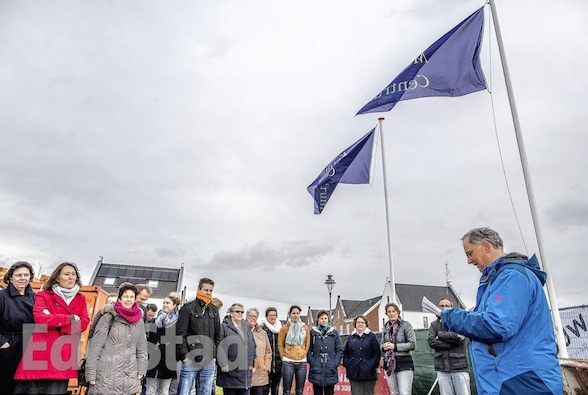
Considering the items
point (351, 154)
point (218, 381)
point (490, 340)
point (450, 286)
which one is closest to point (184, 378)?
point (218, 381)

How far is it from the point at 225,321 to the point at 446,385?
3881 millimetres

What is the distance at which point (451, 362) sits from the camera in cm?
675

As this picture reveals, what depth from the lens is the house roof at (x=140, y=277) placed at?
30359 mm

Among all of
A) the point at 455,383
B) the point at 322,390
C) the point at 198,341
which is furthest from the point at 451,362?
the point at 198,341

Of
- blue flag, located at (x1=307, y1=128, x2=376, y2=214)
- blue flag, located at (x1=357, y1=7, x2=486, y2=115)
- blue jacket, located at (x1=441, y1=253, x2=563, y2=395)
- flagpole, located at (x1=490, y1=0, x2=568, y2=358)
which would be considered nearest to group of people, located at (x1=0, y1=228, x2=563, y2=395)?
blue jacket, located at (x1=441, y1=253, x2=563, y2=395)

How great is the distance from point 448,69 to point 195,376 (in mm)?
7246

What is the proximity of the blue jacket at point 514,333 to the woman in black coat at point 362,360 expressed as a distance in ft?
17.4

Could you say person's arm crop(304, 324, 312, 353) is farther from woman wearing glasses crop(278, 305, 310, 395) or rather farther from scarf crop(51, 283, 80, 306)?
scarf crop(51, 283, 80, 306)

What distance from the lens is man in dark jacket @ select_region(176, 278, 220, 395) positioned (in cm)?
641

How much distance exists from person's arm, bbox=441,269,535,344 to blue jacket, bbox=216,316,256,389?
191 inches

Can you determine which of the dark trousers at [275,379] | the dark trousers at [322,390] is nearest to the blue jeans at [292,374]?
the dark trousers at [322,390]

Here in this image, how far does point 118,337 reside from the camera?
17.1ft

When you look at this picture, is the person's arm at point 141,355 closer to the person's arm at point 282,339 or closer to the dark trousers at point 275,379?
the person's arm at point 282,339

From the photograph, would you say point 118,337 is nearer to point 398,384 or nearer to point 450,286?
point 398,384
